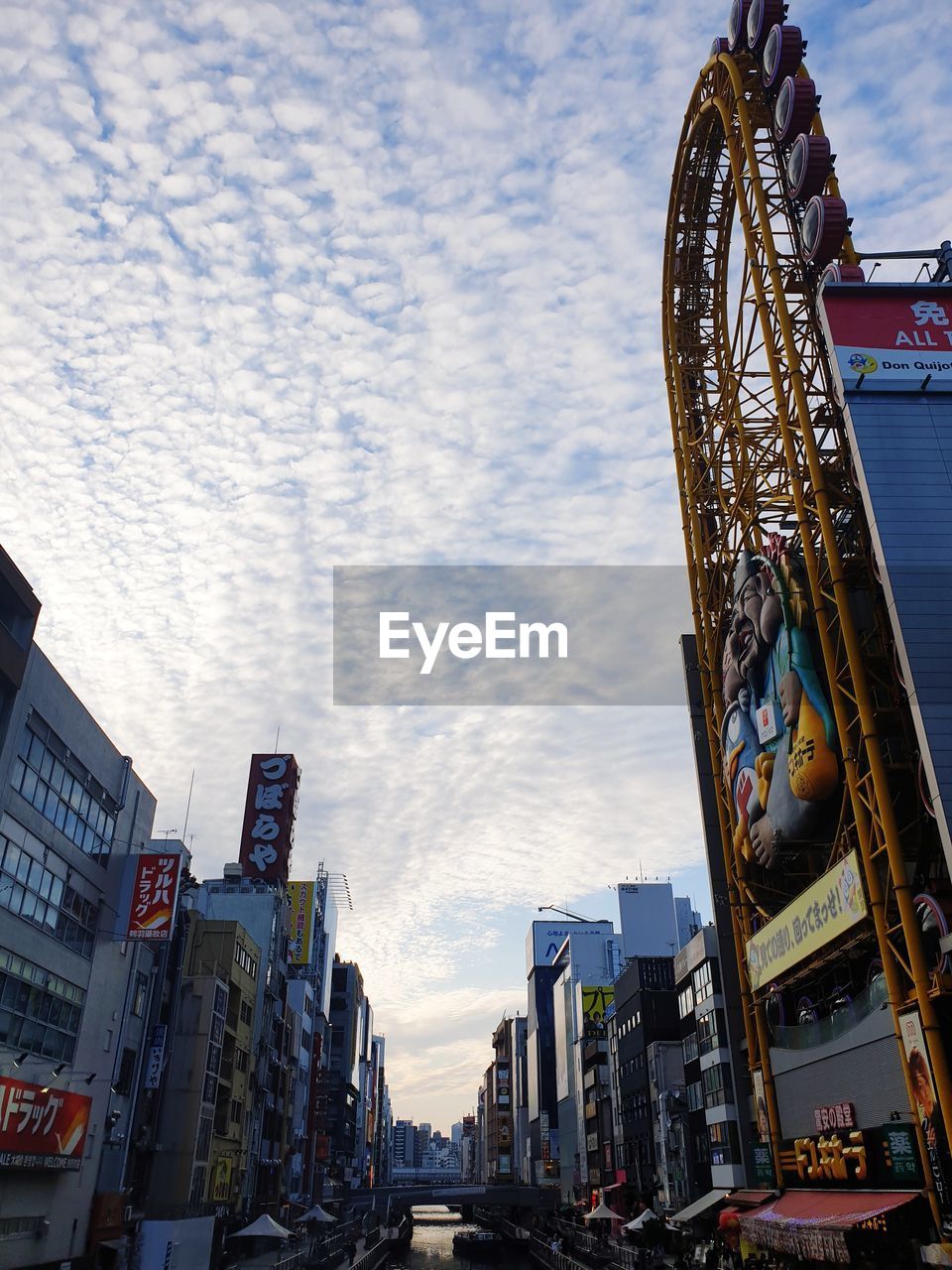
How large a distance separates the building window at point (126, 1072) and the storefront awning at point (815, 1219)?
27.7 m

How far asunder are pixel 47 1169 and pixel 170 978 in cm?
2019

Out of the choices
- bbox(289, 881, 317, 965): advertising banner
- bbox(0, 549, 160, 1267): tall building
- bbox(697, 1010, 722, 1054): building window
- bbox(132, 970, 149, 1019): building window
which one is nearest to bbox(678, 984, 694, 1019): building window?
bbox(697, 1010, 722, 1054): building window

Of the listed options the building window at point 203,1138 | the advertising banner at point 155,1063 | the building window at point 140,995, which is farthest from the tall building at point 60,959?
the building window at point 203,1138

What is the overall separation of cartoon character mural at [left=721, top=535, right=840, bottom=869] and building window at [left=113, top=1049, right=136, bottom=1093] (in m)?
30.3

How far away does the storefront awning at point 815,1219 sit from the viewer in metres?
27.0

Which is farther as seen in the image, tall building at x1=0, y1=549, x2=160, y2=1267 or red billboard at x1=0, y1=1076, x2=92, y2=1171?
tall building at x1=0, y1=549, x2=160, y2=1267

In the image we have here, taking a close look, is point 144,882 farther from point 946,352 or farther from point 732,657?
point 946,352

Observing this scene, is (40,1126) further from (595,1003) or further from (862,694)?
(595,1003)

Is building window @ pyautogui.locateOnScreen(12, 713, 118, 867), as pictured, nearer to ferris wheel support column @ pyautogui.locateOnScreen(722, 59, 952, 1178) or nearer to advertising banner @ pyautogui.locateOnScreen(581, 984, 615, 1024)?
ferris wheel support column @ pyautogui.locateOnScreen(722, 59, 952, 1178)

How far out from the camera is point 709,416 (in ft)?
167

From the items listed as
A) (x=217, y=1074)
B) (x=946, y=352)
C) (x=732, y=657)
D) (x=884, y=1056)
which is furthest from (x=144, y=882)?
(x=946, y=352)

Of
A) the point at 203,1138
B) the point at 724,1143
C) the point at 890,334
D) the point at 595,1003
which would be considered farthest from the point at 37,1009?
the point at 595,1003

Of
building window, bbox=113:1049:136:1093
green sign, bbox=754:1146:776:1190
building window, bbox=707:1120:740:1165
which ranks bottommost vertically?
green sign, bbox=754:1146:776:1190

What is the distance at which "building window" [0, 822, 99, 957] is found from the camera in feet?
107
